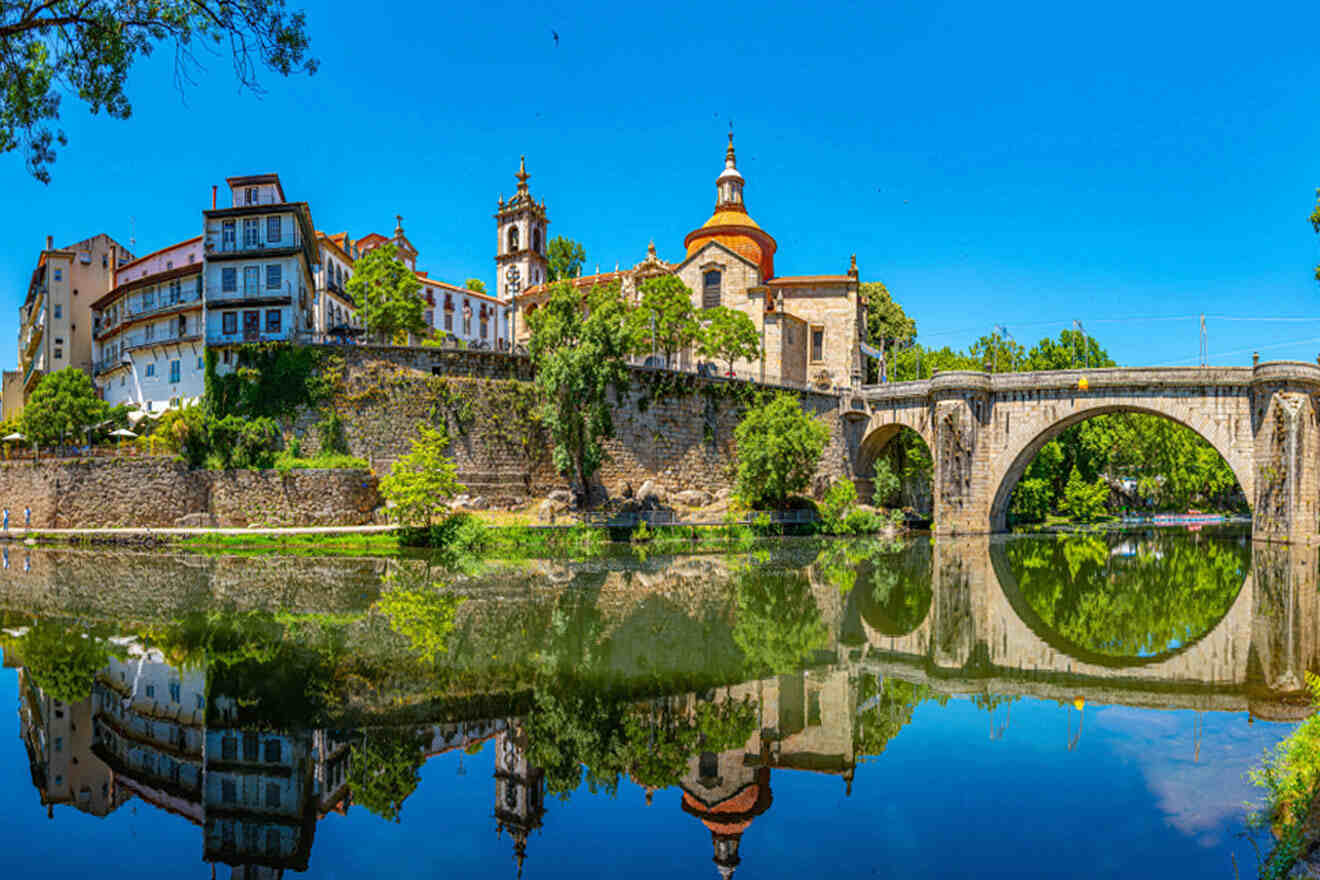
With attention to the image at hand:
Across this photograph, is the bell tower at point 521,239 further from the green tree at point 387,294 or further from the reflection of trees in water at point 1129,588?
the reflection of trees in water at point 1129,588

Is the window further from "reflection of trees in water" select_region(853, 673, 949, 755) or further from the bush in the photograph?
"reflection of trees in water" select_region(853, 673, 949, 755)

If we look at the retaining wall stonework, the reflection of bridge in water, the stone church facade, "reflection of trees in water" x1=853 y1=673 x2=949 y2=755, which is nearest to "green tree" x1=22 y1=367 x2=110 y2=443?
the retaining wall stonework

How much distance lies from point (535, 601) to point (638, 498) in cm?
2185

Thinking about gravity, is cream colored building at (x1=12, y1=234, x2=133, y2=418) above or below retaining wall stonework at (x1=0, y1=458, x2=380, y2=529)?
above

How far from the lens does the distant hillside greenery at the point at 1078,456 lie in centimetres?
5653

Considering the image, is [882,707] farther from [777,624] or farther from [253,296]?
[253,296]

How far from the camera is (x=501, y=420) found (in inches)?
1674

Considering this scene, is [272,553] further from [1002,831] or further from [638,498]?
[1002,831]

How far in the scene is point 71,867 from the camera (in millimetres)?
7797

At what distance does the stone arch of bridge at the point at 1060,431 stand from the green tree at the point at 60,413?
161 feet

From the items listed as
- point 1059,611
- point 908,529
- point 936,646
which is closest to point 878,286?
point 908,529

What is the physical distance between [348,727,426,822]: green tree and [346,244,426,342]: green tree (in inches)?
1663

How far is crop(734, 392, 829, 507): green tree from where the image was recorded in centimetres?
4259

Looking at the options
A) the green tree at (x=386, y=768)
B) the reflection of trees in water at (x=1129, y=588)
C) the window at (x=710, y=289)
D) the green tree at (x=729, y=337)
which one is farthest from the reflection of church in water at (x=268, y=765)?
the window at (x=710, y=289)
